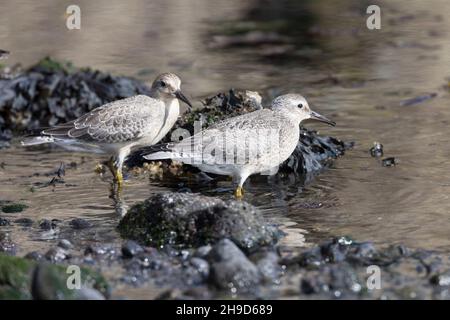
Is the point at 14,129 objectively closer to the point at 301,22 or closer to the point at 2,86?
the point at 2,86

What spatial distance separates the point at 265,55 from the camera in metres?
15.6

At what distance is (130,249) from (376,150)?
390 centimetres

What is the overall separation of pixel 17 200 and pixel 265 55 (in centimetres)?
666

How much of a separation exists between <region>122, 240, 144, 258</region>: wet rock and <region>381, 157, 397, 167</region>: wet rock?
348 centimetres

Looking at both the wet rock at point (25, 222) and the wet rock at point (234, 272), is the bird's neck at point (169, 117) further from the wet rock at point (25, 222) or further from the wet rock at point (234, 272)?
the wet rock at point (234, 272)

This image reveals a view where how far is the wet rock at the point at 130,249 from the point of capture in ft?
25.9

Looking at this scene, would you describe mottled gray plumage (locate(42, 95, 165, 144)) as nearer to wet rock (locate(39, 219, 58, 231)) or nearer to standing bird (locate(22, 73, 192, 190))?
standing bird (locate(22, 73, 192, 190))

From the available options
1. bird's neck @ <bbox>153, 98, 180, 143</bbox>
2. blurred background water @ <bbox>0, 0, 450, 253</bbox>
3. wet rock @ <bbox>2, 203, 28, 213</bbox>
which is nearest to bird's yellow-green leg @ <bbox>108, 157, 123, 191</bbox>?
blurred background water @ <bbox>0, 0, 450, 253</bbox>

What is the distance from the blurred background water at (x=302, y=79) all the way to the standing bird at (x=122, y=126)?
33 cm

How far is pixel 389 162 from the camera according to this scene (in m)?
10.5

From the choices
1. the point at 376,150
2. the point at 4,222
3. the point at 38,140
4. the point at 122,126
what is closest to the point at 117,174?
the point at 122,126

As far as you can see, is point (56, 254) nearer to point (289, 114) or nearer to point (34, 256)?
point (34, 256)

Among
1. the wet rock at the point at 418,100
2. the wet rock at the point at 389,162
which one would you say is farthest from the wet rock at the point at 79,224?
the wet rock at the point at 418,100
